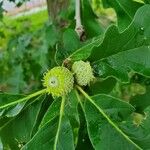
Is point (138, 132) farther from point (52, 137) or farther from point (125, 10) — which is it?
point (125, 10)

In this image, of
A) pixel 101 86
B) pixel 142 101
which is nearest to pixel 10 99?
pixel 101 86

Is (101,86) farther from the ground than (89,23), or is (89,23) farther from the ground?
(89,23)

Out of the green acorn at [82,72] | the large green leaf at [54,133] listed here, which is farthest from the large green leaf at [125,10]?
the large green leaf at [54,133]

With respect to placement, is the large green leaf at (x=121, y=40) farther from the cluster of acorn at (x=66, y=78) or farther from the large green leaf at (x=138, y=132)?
the large green leaf at (x=138, y=132)

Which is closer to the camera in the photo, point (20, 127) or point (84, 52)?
point (84, 52)

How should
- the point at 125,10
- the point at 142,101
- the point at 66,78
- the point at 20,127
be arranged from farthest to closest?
the point at 142,101
the point at 125,10
the point at 20,127
the point at 66,78

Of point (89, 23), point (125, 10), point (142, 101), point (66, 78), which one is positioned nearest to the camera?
point (66, 78)

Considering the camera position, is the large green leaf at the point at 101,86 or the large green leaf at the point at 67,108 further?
the large green leaf at the point at 101,86

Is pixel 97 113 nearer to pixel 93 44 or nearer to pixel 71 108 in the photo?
pixel 71 108
